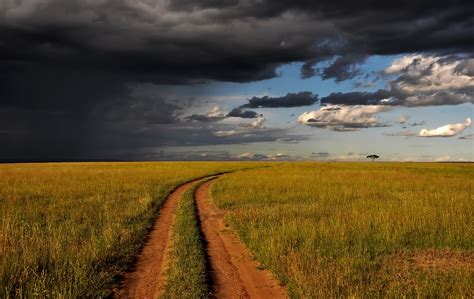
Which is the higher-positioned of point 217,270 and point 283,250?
point 283,250

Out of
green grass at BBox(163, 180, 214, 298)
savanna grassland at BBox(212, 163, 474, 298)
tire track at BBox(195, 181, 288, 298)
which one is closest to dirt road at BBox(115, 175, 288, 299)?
tire track at BBox(195, 181, 288, 298)

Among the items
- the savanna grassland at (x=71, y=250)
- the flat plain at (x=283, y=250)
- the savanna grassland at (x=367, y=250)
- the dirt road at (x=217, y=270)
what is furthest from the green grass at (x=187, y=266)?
the savanna grassland at (x=367, y=250)

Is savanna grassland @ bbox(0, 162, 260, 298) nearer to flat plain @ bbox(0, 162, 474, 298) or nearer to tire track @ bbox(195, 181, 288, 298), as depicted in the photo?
flat plain @ bbox(0, 162, 474, 298)

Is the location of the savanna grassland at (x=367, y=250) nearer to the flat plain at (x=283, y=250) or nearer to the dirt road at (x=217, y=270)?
the flat plain at (x=283, y=250)

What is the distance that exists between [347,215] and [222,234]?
5.91m

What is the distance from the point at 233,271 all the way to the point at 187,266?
1120 millimetres

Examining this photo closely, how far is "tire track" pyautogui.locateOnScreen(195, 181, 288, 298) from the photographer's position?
7816mm

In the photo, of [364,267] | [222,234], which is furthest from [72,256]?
[364,267]

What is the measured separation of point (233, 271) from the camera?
30.1 feet

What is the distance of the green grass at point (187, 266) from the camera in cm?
748

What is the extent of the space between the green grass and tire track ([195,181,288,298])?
0.91 ft

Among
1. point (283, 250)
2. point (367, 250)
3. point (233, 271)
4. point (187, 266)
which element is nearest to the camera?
point (187, 266)

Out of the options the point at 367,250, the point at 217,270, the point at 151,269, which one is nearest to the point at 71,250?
the point at 151,269

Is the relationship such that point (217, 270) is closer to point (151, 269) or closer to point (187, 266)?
point (187, 266)
